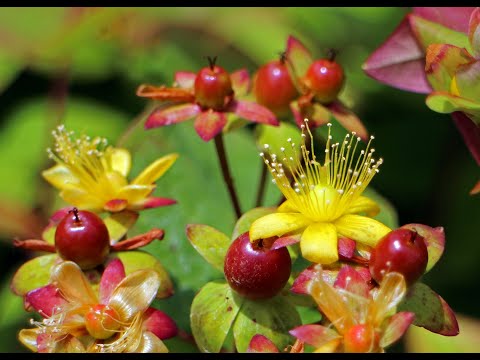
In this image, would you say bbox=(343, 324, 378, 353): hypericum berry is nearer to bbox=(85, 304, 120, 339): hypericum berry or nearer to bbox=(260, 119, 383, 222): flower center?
bbox=(260, 119, 383, 222): flower center

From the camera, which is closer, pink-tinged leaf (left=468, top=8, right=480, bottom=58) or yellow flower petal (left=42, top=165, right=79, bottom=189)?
pink-tinged leaf (left=468, top=8, right=480, bottom=58)

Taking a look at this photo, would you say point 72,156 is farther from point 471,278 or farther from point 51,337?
point 471,278

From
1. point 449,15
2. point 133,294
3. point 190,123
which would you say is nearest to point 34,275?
point 133,294

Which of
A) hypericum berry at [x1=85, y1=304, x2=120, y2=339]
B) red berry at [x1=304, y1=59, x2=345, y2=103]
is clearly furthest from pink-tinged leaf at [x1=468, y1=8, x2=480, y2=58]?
hypericum berry at [x1=85, y1=304, x2=120, y2=339]

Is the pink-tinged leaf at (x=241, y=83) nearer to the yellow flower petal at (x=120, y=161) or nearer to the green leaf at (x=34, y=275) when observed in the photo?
the yellow flower petal at (x=120, y=161)

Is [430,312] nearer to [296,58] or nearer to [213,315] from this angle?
[213,315]
